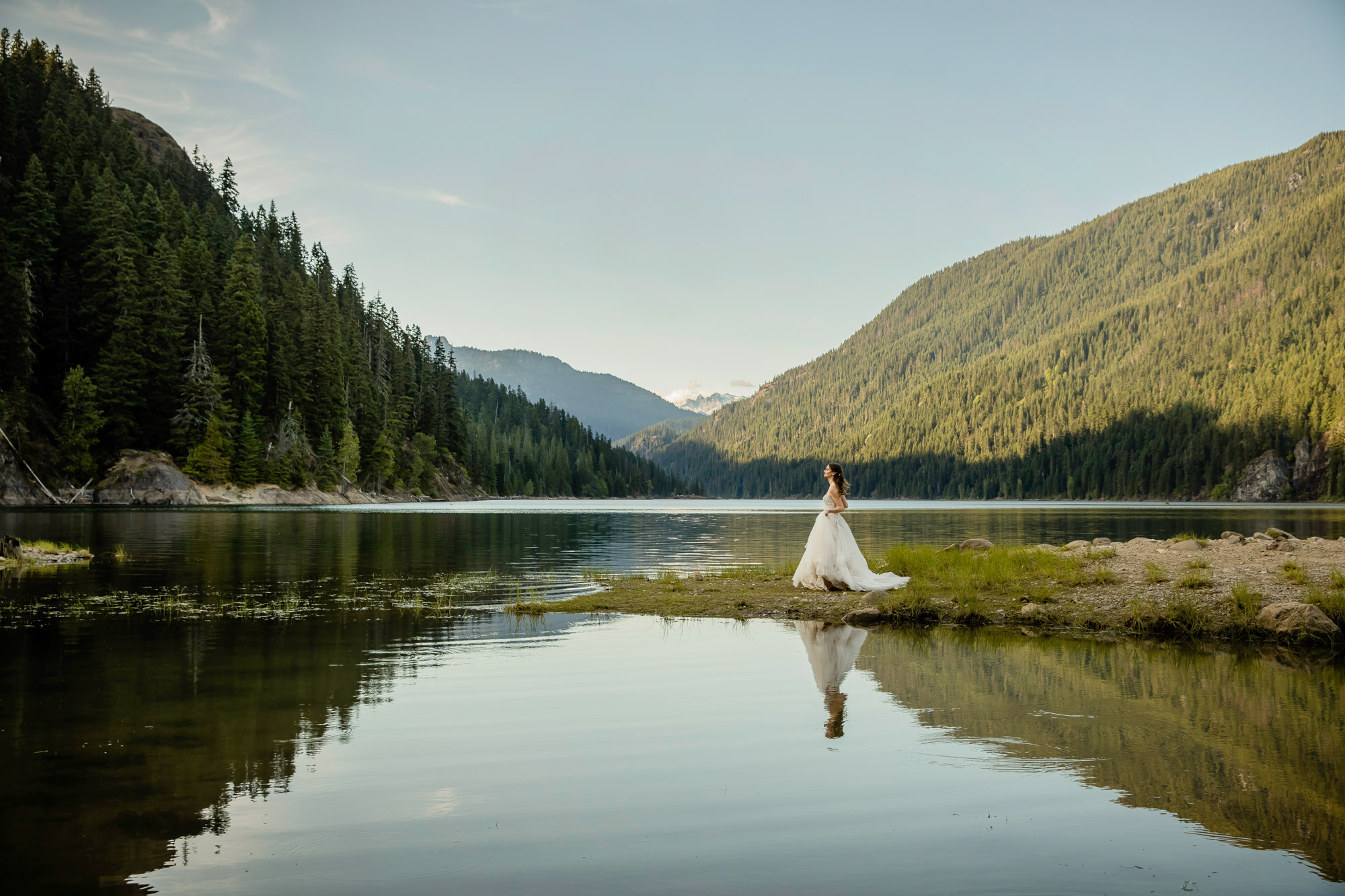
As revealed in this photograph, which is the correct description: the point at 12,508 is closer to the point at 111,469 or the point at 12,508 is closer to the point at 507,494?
the point at 111,469

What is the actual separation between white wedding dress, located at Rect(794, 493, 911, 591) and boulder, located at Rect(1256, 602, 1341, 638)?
877cm

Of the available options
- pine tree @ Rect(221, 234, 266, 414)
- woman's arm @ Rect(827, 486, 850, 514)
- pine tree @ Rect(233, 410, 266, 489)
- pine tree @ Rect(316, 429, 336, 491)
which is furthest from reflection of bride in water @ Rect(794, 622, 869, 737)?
pine tree @ Rect(316, 429, 336, 491)

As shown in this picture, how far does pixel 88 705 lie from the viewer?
11.2 m

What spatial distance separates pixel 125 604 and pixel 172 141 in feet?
603

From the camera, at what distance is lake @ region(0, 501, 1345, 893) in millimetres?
6445

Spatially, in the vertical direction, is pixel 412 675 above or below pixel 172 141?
below

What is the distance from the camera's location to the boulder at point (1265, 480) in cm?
17788

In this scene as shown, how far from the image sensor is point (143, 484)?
8544 centimetres

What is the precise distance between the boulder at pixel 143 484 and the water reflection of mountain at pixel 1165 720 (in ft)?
289

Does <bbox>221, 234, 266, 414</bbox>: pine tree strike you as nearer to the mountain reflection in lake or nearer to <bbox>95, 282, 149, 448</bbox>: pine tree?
<bbox>95, 282, 149, 448</bbox>: pine tree

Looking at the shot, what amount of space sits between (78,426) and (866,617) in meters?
87.1

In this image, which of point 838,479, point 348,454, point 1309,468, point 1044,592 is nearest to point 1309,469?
point 1309,468

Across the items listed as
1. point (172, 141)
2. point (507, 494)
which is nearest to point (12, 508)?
point (507, 494)

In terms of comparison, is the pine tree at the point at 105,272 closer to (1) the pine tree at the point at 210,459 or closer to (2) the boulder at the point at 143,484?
(1) the pine tree at the point at 210,459
